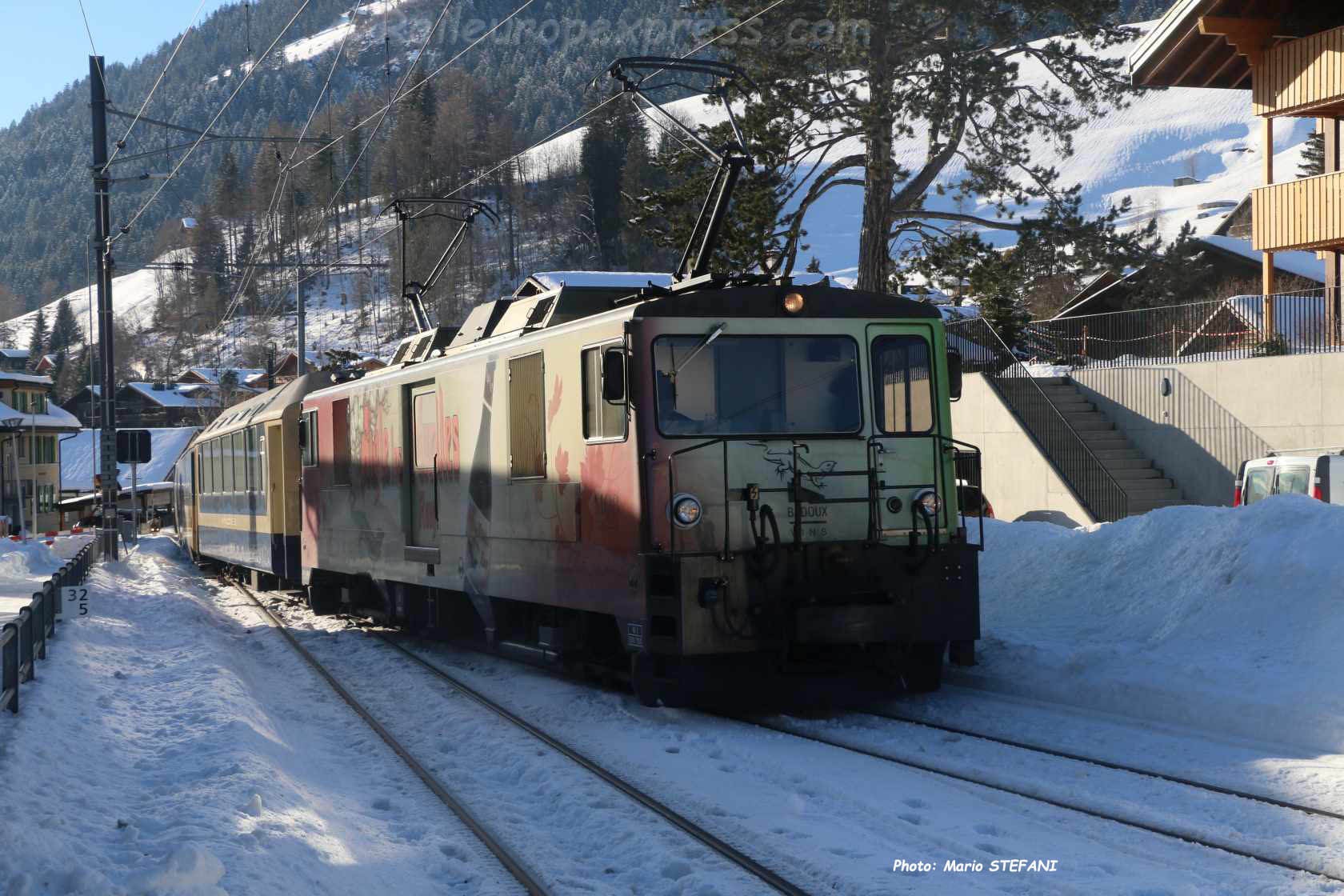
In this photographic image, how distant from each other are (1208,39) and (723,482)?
2201 centimetres

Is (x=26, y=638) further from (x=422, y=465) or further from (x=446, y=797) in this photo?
(x=446, y=797)

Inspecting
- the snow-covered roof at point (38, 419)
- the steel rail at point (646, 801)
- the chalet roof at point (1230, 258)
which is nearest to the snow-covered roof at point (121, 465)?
the snow-covered roof at point (38, 419)

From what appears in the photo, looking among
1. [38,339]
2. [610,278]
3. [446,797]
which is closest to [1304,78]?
[610,278]

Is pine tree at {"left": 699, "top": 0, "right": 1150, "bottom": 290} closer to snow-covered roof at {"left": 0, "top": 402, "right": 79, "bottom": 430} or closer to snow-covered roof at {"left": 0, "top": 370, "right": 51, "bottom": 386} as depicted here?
snow-covered roof at {"left": 0, "top": 402, "right": 79, "bottom": 430}

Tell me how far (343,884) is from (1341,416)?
18.1m

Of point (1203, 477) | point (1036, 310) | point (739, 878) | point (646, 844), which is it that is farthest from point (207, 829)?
point (1036, 310)

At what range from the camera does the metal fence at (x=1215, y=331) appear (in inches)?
860

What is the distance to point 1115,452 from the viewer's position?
2364cm

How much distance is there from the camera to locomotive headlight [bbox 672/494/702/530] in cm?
938

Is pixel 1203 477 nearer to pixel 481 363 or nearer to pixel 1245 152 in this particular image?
pixel 481 363

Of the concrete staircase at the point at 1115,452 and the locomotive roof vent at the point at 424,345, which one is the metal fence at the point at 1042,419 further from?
the locomotive roof vent at the point at 424,345

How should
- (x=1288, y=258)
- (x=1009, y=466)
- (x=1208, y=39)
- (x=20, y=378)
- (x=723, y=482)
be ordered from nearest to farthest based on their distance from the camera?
(x=723, y=482) → (x=1009, y=466) → (x=1208, y=39) → (x=1288, y=258) → (x=20, y=378)

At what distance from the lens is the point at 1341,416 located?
2008cm

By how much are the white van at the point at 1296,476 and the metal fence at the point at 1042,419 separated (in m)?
3.45
